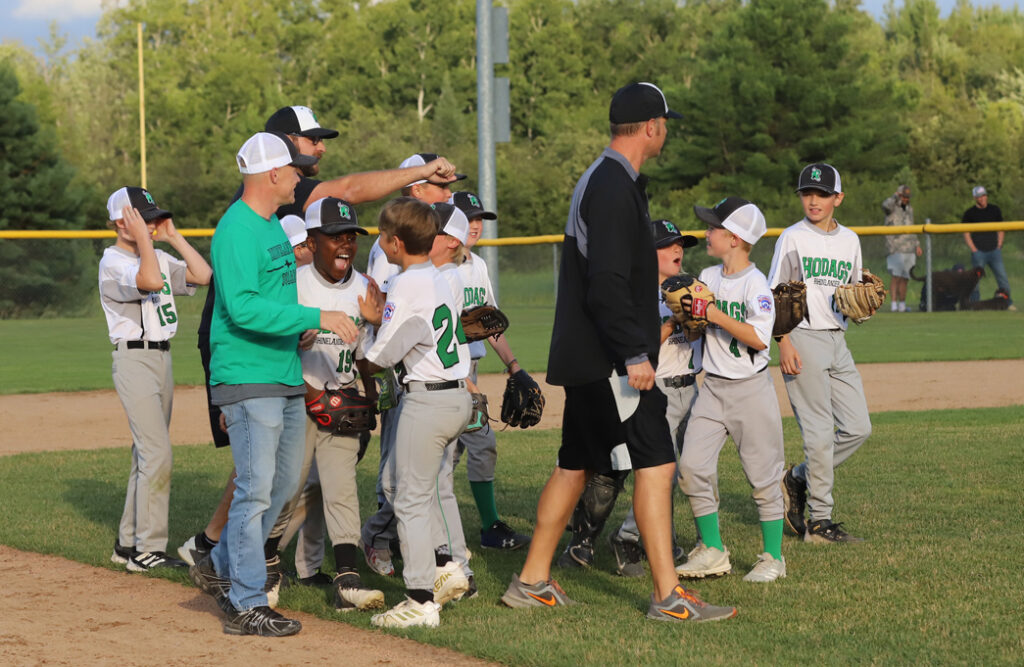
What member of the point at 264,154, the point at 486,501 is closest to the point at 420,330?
the point at 264,154

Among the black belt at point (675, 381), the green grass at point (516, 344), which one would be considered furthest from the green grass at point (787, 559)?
the green grass at point (516, 344)

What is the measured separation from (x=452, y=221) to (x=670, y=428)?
138cm

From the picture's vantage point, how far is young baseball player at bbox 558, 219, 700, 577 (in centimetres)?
579

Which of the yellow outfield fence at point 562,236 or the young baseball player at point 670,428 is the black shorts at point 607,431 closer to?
the young baseball player at point 670,428

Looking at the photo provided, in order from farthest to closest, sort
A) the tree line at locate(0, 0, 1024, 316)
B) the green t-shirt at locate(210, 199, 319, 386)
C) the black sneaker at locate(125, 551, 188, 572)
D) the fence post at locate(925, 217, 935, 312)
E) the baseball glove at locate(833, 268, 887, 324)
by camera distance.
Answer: the tree line at locate(0, 0, 1024, 316), the fence post at locate(925, 217, 935, 312), the baseball glove at locate(833, 268, 887, 324), the black sneaker at locate(125, 551, 188, 572), the green t-shirt at locate(210, 199, 319, 386)

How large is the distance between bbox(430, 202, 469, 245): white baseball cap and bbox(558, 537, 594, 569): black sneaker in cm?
155

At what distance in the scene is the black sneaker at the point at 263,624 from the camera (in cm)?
475

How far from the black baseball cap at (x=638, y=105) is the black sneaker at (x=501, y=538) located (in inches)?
97.1

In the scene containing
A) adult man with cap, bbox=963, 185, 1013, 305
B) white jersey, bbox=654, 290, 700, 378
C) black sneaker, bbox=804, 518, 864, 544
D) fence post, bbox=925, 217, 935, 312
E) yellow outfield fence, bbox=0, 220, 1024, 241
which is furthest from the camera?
fence post, bbox=925, 217, 935, 312

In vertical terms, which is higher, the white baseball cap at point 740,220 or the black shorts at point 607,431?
the white baseball cap at point 740,220

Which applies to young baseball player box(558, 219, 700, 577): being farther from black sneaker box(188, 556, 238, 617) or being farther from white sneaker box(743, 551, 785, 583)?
black sneaker box(188, 556, 238, 617)

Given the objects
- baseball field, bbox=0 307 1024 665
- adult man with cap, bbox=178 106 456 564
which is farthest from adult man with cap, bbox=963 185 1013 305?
adult man with cap, bbox=178 106 456 564

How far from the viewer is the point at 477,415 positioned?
5.24 metres

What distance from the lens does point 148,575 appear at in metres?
5.87
